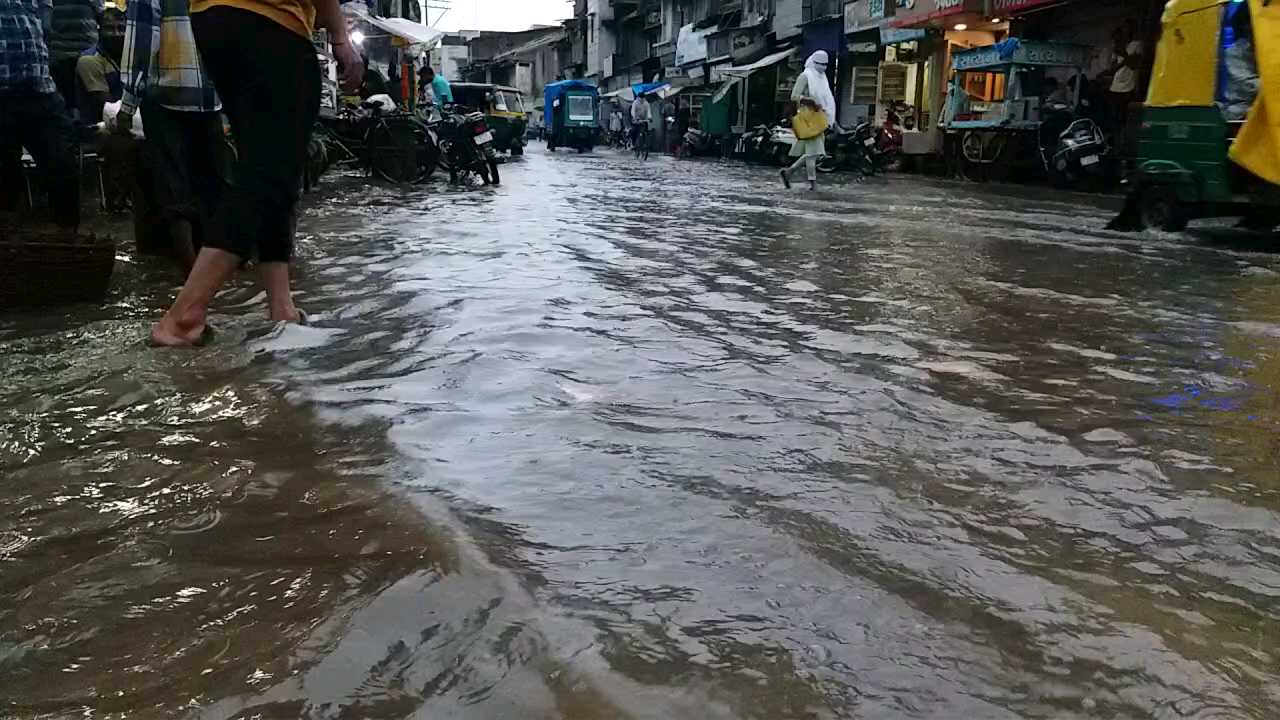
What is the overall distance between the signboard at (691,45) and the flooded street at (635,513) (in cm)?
3486

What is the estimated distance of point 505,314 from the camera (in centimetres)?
399

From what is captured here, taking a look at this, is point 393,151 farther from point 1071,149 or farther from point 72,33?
point 1071,149

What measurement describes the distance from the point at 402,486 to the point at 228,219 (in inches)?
58.9

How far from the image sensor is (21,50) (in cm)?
441

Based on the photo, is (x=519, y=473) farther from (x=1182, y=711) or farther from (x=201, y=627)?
(x=1182, y=711)

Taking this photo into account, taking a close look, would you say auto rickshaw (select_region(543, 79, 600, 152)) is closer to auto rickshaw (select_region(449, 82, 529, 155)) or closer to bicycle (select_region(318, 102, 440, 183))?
auto rickshaw (select_region(449, 82, 529, 155))

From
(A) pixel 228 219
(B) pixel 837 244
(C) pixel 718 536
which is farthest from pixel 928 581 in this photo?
(B) pixel 837 244

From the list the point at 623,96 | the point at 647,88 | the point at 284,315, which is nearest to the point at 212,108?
the point at 284,315

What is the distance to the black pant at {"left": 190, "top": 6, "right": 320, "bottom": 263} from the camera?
3098mm

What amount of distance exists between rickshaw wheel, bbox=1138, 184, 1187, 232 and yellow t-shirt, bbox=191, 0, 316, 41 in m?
7.24

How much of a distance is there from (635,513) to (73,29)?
8209 mm

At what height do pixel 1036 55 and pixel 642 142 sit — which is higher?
pixel 1036 55

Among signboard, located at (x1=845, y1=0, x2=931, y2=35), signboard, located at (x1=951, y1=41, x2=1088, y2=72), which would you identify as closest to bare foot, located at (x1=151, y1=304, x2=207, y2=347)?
signboard, located at (x1=951, y1=41, x2=1088, y2=72)

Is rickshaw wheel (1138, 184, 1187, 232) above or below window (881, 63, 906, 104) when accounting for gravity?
below
